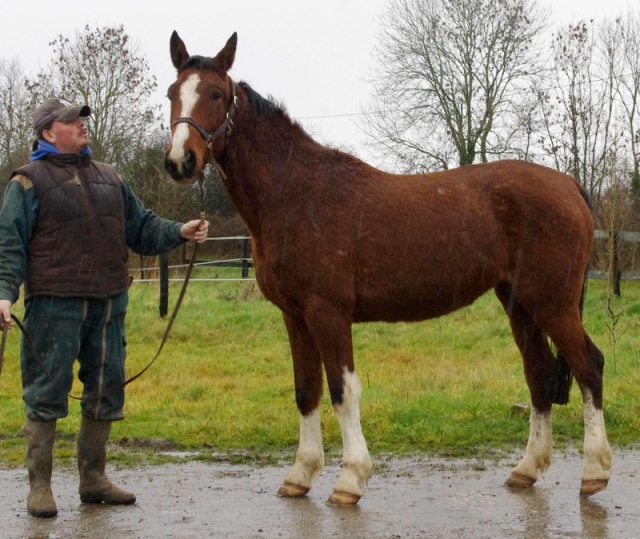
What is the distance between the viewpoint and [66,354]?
5.20m

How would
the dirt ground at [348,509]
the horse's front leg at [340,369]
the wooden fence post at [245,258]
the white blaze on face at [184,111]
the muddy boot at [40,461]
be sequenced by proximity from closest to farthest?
the dirt ground at [348,509], the white blaze on face at [184,111], the muddy boot at [40,461], the horse's front leg at [340,369], the wooden fence post at [245,258]

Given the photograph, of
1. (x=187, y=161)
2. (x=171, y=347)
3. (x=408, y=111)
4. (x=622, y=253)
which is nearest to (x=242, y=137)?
(x=187, y=161)

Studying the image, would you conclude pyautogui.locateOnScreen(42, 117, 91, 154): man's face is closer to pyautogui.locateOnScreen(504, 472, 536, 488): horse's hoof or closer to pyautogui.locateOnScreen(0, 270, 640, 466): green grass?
pyautogui.locateOnScreen(0, 270, 640, 466): green grass

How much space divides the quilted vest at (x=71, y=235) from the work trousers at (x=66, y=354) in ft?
0.32

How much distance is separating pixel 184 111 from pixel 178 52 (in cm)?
57

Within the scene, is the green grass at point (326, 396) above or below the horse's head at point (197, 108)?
below

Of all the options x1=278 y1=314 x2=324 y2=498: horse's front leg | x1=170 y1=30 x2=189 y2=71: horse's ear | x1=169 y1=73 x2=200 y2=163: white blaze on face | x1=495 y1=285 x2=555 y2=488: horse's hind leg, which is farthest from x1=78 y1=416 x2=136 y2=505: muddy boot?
x1=495 y1=285 x2=555 y2=488: horse's hind leg

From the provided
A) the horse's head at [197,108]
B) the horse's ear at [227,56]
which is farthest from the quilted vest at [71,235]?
the horse's ear at [227,56]

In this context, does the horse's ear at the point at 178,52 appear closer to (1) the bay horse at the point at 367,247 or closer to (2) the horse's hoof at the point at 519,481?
(1) the bay horse at the point at 367,247

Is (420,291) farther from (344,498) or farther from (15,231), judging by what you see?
(15,231)

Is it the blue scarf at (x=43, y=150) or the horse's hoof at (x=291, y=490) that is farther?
the horse's hoof at (x=291, y=490)

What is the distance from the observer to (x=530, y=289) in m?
5.88

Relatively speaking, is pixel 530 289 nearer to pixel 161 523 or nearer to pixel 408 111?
pixel 161 523

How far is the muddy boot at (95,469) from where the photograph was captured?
535 cm
